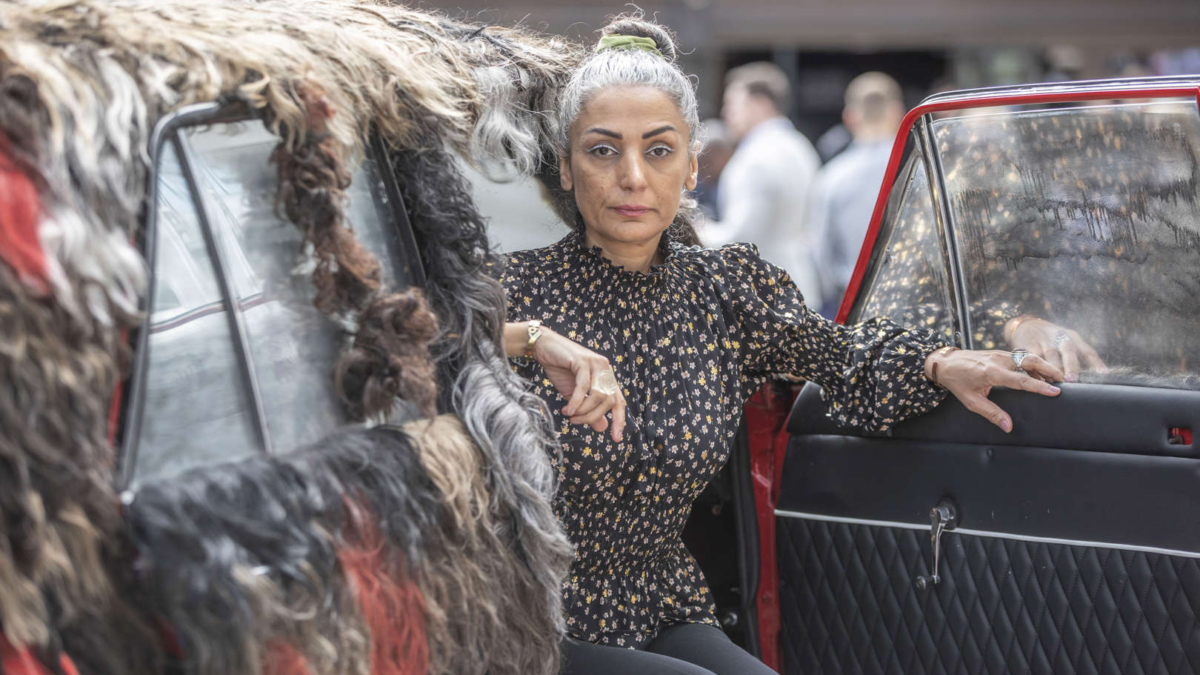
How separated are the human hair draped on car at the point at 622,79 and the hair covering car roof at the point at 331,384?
0.36 metres

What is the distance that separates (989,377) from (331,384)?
1.29 m

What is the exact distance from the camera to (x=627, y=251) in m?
2.28

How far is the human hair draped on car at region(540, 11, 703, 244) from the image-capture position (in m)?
2.21

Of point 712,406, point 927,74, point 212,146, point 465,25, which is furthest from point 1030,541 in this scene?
point 927,74

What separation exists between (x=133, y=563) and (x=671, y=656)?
124 centimetres

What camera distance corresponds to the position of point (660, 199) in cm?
224

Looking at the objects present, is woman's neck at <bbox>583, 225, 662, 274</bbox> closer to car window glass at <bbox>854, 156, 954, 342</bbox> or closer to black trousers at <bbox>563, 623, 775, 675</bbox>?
car window glass at <bbox>854, 156, 954, 342</bbox>

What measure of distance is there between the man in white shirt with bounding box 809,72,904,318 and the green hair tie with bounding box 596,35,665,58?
4.02 metres

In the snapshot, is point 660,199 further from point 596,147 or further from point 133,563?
point 133,563

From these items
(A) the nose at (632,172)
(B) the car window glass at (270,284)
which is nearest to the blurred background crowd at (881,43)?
(A) the nose at (632,172)

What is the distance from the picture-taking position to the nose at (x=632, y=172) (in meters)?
2.19

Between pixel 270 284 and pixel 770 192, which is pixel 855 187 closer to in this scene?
pixel 770 192

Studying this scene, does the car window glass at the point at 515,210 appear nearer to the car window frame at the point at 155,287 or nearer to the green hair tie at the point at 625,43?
the green hair tie at the point at 625,43

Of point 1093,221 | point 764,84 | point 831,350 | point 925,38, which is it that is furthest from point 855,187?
point 925,38
